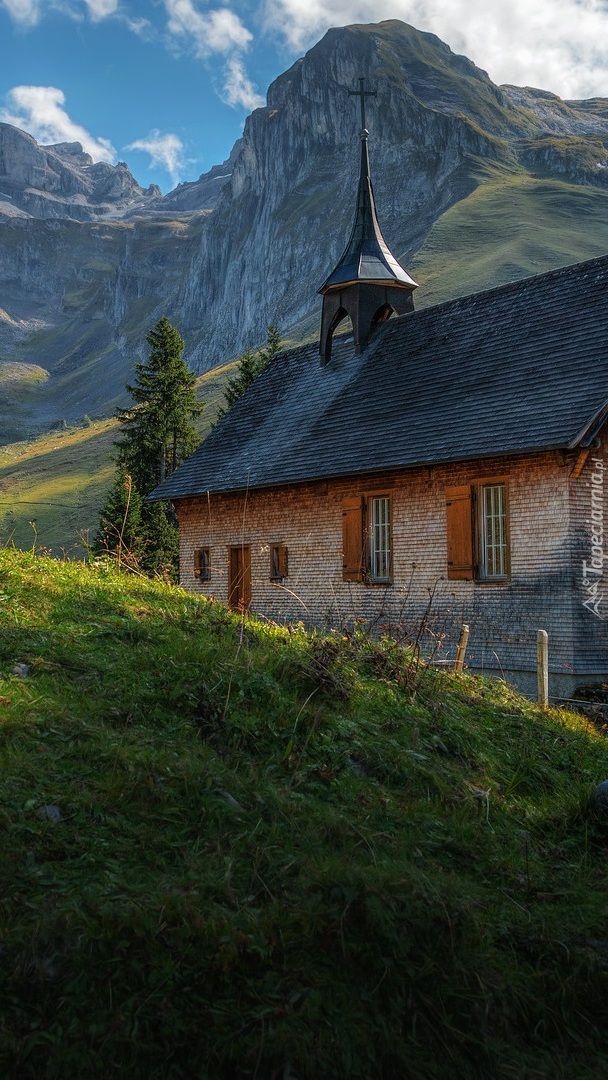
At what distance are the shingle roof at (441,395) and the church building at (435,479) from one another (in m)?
0.05

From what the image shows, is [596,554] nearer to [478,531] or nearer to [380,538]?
[478,531]

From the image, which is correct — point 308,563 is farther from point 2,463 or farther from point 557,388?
point 2,463

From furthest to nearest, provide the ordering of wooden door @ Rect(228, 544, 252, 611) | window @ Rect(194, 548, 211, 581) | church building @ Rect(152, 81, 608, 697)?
window @ Rect(194, 548, 211, 581) < wooden door @ Rect(228, 544, 252, 611) < church building @ Rect(152, 81, 608, 697)

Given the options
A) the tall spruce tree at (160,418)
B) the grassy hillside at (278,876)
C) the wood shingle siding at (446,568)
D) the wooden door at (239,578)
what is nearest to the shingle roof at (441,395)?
the wood shingle siding at (446,568)

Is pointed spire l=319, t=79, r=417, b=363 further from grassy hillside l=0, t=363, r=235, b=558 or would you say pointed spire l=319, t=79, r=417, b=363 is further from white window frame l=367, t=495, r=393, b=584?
grassy hillside l=0, t=363, r=235, b=558

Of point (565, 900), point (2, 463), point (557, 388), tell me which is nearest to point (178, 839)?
point (565, 900)

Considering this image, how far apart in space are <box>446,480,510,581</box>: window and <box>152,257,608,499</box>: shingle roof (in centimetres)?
79

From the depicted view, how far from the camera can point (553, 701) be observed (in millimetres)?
14172

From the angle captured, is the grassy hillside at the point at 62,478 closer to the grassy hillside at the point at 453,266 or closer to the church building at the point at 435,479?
the grassy hillside at the point at 453,266

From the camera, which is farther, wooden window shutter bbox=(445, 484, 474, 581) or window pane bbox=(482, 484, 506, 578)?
wooden window shutter bbox=(445, 484, 474, 581)

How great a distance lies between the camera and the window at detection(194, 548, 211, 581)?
2295 centimetres

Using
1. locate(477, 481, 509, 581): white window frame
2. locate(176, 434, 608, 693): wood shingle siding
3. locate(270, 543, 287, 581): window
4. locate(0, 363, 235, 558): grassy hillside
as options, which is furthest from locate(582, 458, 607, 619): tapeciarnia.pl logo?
locate(0, 363, 235, 558): grassy hillside

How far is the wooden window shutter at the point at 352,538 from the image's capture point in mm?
18484

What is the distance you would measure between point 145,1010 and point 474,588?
13.0 metres
